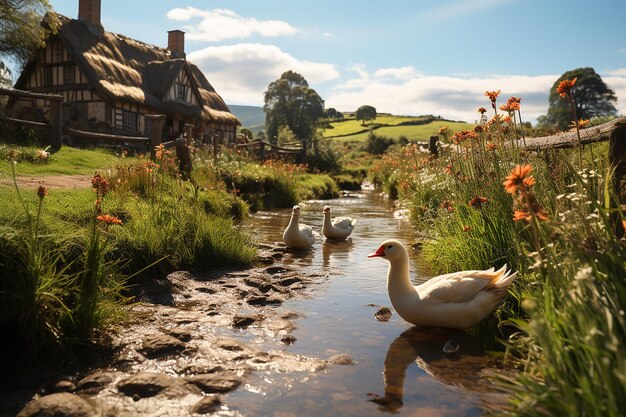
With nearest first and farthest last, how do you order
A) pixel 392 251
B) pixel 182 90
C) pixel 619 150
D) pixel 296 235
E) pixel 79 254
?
pixel 619 150 → pixel 79 254 → pixel 392 251 → pixel 296 235 → pixel 182 90

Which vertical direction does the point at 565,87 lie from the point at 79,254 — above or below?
above

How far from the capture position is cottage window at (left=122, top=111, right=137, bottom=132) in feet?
98.1

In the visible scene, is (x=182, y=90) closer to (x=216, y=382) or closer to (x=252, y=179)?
(x=252, y=179)

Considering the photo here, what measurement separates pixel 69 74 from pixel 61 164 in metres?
18.6

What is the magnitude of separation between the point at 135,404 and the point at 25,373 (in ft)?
3.35

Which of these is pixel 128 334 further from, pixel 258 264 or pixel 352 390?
pixel 258 264

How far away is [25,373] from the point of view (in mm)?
3793

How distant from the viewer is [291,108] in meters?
66.7

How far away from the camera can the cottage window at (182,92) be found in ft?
113

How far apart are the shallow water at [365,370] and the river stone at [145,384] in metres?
0.49

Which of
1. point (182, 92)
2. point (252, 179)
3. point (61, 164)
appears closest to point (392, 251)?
point (61, 164)

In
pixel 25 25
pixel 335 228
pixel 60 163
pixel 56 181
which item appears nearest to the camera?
pixel 56 181

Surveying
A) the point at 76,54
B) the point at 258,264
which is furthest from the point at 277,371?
the point at 76,54

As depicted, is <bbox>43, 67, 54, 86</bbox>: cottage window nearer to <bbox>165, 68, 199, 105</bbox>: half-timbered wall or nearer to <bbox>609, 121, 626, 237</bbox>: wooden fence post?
<bbox>165, 68, 199, 105</bbox>: half-timbered wall
